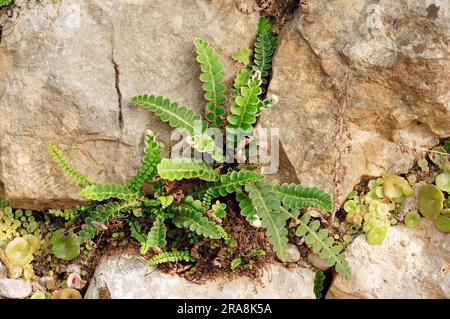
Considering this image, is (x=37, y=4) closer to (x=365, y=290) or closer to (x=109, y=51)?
(x=109, y=51)

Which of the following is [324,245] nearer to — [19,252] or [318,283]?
[318,283]

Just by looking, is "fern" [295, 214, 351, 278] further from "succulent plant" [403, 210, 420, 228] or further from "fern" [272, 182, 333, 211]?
"succulent plant" [403, 210, 420, 228]

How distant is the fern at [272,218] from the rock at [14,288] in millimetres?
2366

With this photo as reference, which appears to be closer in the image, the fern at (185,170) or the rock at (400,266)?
the fern at (185,170)

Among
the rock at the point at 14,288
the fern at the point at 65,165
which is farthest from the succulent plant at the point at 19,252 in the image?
the fern at the point at 65,165

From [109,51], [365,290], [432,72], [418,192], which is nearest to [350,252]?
[365,290]

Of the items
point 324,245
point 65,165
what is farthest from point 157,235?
point 324,245

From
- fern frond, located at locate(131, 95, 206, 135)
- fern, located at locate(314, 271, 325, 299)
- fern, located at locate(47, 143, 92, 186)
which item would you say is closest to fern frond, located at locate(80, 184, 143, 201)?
fern, located at locate(47, 143, 92, 186)

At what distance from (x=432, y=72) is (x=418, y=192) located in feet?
3.96

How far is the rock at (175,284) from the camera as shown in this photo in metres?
5.65

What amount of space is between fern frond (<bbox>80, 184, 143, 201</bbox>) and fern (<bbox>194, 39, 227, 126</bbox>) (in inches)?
44.3

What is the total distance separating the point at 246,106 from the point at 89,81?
1.56 metres

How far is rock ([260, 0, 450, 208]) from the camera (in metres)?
5.73

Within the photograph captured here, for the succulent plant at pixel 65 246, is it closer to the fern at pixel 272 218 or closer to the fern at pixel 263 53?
the fern at pixel 272 218
